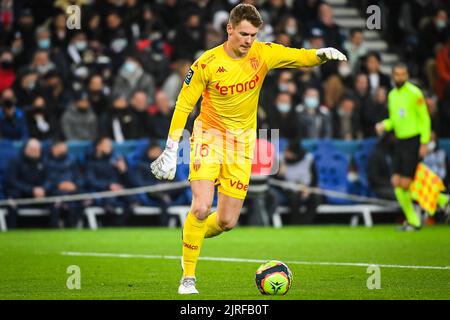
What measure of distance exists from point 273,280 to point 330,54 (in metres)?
2.14

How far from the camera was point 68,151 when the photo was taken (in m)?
19.2

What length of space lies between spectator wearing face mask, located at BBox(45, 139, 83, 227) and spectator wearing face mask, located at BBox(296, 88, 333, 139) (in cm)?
438

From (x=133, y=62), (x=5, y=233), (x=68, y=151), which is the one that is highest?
(x=133, y=62)

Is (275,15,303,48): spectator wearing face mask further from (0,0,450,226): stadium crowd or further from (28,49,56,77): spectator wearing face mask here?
(28,49,56,77): spectator wearing face mask

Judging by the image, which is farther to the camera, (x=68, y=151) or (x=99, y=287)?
(x=68, y=151)

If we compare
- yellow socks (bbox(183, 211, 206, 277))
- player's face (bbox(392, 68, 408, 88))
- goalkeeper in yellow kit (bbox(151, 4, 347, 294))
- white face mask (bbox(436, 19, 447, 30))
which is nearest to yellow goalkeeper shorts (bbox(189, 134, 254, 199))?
goalkeeper in yellow kit (bbox(151, 4, 347, 294))

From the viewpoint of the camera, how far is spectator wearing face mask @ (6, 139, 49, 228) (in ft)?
61.8

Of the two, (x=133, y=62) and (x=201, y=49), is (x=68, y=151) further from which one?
(x=201, y=49)

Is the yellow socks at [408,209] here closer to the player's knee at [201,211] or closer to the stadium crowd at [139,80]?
the stadium crowd at [139,80]

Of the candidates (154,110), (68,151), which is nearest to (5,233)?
(68,151)

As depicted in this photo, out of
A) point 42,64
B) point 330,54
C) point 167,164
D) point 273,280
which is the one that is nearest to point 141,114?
point 42,64

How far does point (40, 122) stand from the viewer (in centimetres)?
1961

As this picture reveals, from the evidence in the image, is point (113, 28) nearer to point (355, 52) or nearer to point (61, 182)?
point (61, 182)

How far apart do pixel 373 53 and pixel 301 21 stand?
1.89 meters
